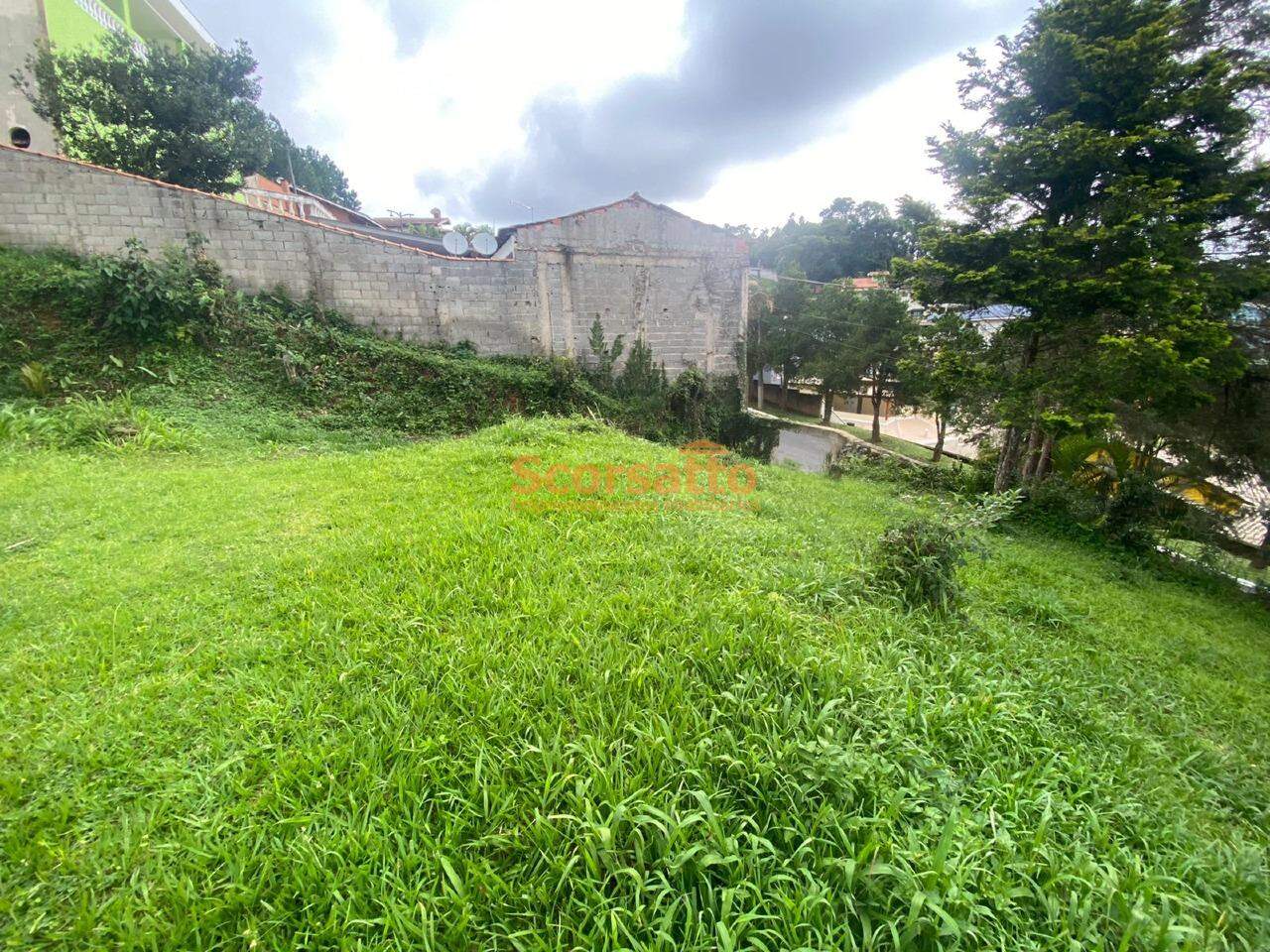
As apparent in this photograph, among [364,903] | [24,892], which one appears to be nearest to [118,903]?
[24,892]

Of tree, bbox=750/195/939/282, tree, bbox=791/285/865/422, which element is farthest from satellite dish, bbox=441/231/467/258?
tree, bbox=750/195/939/282

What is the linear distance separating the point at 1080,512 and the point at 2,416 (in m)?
12.6

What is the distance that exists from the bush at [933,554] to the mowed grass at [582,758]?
0.53ft

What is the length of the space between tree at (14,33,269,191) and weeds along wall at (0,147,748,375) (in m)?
2.15

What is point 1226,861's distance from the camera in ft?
4.52

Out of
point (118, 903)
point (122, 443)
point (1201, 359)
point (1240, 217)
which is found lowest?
point (118, 903)

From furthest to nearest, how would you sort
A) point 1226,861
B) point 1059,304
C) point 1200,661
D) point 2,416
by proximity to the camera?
1. point 1059,304
2. point 2,416
3. point 1200,661
4. point 1226,861

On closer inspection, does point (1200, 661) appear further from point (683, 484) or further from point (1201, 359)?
point (683, 484)

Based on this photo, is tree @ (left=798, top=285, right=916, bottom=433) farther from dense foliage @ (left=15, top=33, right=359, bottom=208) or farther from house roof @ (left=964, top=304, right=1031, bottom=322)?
dense foliage @ (left=15, top=33, right=359, bottom=208)

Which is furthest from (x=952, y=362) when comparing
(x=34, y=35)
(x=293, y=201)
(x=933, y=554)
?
(x=293, y=201)

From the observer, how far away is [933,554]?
8.83ft

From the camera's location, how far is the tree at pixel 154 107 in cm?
752

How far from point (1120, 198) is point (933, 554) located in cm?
574

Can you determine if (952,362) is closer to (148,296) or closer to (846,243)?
(148,296)
